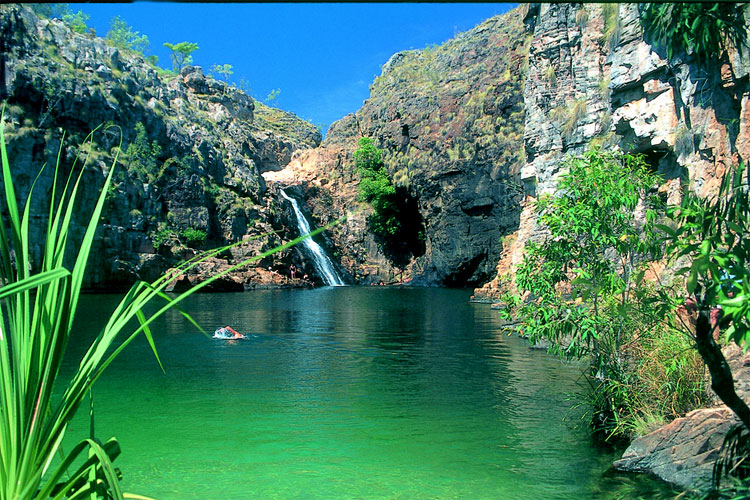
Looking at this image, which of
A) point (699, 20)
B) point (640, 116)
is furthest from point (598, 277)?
point (640, 116)

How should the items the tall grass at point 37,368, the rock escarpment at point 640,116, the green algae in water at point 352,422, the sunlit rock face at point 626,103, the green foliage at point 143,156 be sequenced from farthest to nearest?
1. the green foliage at point 143,156
2. the sunlit rock face at point 626,103
3. the green algae in water at point 352,422
4. the rock escarpment at point 640,116
5. the tall grass at point 37,368

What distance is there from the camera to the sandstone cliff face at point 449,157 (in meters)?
49.3

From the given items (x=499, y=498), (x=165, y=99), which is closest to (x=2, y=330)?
(x=499, y=498)

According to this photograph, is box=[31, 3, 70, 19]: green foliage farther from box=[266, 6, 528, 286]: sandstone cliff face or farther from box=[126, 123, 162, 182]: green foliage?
box=[266, 6, 528, 286]: sandstone cliff face

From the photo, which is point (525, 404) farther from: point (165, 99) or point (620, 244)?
point (165, 99)

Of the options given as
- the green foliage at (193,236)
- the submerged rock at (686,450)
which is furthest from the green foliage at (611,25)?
the green foliage at (193,236)

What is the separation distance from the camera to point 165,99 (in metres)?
56.1

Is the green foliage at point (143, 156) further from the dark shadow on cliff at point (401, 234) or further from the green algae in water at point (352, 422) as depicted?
the green algae in water at point (352, 422)

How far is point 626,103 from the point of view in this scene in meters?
17.4

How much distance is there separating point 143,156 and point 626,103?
41267 mm

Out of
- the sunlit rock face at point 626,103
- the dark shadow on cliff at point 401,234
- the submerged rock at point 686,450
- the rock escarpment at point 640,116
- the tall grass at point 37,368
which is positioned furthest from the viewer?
the dark shadow on cliff at point 401,234

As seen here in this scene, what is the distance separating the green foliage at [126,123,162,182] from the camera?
47.7m

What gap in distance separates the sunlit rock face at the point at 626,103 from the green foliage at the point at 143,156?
1240 inches

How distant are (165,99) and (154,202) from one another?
13.4 metres
